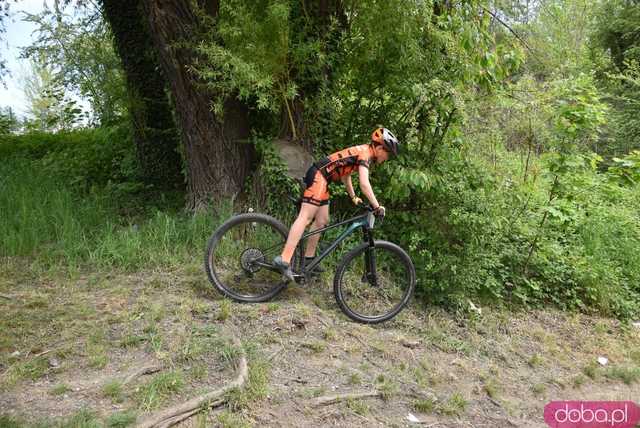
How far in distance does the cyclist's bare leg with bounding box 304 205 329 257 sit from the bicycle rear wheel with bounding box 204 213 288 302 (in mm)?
287

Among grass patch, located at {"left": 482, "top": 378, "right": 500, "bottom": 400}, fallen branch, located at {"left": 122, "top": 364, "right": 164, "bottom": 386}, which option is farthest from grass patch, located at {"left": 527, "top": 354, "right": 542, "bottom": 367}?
fallen branch, located at {"left": 122, "top": 364, "right": 164, "bottom": 386}

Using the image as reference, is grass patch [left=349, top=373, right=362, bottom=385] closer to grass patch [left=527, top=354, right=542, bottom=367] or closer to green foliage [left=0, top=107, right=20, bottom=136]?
grass patch [left=527, top=354, right=542, bottom=367]

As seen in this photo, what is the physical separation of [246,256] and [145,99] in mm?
4037

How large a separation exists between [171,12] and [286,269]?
3.27m

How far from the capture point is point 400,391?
16.4 ft

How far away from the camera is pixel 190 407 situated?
4102 mm

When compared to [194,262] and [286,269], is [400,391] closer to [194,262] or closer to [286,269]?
[286,269]

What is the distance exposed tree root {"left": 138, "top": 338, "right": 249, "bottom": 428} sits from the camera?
3.91 metres

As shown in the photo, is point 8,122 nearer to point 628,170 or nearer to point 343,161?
point 343,161

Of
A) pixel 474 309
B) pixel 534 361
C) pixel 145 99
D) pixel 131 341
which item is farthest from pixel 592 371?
pixel 145 99

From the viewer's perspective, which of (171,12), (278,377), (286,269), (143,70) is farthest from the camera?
(143,70)

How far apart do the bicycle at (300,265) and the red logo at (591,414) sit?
1.77 meters

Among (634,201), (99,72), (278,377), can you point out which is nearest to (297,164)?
(278,377)

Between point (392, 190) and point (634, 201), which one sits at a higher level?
point (392, 190)
